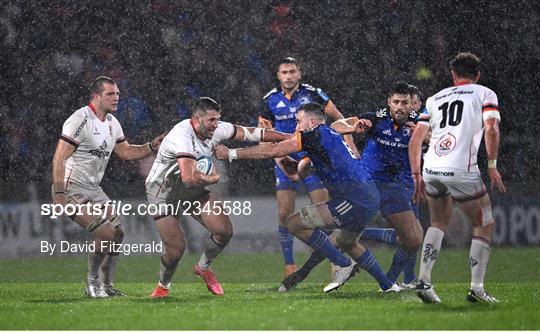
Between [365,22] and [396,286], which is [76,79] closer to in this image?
[365,22]

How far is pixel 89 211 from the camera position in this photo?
8602 mm

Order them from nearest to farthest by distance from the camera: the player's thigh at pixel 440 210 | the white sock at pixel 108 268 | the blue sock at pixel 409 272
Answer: the player's thigh at pixel 440 210, the white sock at pixel 108 268, the blue sock at pixel 409 272

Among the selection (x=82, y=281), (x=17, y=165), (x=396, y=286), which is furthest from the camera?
(x=17, y=165)

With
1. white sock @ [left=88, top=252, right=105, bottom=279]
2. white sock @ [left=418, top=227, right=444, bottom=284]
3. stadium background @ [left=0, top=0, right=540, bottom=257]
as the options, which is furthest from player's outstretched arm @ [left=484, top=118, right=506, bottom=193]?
stadium background @ [left=0, top=0, right=540, bottom=257]

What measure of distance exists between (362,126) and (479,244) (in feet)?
5.76

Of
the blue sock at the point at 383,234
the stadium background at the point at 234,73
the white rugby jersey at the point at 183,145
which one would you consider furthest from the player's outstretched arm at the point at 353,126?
the stadium background at the point at 234,73

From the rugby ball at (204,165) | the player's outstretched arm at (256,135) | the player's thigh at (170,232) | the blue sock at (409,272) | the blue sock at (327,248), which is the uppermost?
the player's outstretched arm at (256,135)

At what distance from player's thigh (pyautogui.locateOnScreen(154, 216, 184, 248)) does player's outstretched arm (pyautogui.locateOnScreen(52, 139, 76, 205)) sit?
0.82 m

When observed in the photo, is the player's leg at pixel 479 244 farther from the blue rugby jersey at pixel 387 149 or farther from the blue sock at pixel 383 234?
the blue sock at pixel 383 234

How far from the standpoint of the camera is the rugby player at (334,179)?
8023 mm

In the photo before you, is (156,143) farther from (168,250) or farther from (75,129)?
(168,250)

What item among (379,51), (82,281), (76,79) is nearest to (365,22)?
(379,51)

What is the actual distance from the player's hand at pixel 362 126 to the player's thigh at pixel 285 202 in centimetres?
146

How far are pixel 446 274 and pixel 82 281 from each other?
3.85 m
